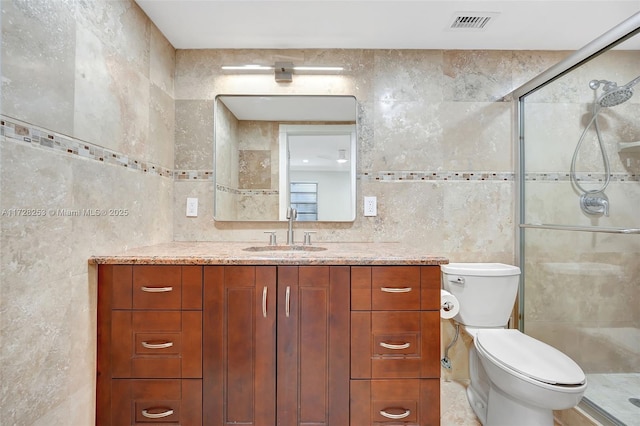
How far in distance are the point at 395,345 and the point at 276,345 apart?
51 centimetres

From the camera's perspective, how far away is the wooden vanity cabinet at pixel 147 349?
1318 mm

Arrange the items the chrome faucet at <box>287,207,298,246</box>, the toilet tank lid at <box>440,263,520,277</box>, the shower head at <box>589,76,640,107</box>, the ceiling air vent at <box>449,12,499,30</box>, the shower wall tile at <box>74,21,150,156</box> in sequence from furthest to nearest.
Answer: the chrome faucet at <box>287,207,298,246</box> < the toilet tank lid at <box>440,263,520,277</box> < the ceiling air vent at <box>449,12,499,30</box> < the shower head at <box>589,76,640,107</box> < the shower wall tile at <box>74,21,150,156</box>

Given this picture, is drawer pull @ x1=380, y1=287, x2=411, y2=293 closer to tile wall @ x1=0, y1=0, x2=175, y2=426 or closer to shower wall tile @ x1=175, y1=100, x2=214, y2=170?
tile wall @ x1=0, y1=0, x2=175, y2=426

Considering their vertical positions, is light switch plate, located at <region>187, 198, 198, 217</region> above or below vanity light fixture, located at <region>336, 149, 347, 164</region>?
below

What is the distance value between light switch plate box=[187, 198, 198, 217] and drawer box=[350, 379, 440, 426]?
1.38 meters

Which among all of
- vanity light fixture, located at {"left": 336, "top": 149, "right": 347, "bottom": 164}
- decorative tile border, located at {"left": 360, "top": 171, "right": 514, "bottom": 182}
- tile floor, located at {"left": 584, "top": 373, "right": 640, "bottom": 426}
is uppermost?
vanity light fixture, located at {"left": 336, "top": 149, "right": 347, "bottom": 164}

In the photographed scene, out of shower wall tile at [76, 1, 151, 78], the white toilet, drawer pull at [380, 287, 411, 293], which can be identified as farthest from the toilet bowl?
shower wall tile at [76, 1, 151, 78]

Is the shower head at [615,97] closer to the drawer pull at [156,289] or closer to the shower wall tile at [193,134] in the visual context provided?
the shower wall tile at [193,134]

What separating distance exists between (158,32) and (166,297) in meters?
1.50

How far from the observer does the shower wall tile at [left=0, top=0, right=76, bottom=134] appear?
36.7 inches

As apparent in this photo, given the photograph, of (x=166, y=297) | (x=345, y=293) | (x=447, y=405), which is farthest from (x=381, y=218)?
(x=166, y=297)

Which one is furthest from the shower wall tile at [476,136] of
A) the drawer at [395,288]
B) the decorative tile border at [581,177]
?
the drawer at [395,288]

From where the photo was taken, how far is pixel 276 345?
133 centimetres

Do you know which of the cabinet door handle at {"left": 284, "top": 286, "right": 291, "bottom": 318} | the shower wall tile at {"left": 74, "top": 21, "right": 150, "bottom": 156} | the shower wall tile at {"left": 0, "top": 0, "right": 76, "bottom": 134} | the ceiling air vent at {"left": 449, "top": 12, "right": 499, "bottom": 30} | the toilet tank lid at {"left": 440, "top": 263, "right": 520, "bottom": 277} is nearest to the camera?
the shower wall tile at {"left": 0, "top": 0, "right": 76, "bottom": 134}
